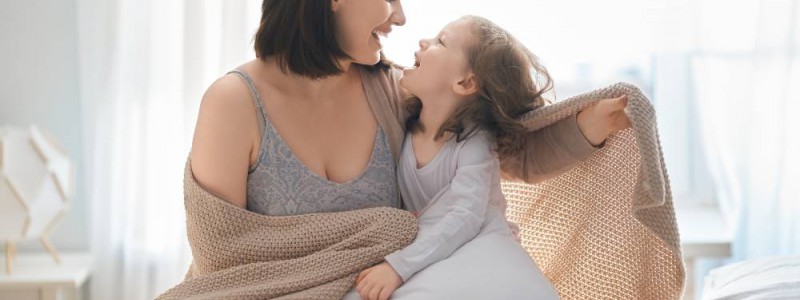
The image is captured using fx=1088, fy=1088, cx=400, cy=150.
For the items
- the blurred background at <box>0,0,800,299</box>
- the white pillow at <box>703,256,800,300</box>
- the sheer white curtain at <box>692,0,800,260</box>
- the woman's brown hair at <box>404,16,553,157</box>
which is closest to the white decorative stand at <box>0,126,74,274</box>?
the blurred background at <box>0,0,800,299</box>

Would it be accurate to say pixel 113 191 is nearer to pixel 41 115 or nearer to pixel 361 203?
pixel 41 115

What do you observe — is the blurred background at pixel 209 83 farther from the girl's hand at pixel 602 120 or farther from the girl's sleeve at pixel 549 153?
the girl's hand at pixel 602 120

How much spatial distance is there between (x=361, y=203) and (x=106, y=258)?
1466 mm

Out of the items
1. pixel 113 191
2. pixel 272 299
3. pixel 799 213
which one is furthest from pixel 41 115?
pixel 799 213

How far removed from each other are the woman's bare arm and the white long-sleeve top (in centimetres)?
31

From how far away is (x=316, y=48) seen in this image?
1962 millimetres

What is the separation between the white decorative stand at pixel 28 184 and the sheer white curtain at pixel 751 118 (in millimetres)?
1860

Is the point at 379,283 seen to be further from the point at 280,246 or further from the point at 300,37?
the point at 300,37

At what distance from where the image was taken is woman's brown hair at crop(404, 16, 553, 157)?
2.00 meters

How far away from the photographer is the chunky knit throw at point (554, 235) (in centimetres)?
183

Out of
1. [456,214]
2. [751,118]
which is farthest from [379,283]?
[751,118]

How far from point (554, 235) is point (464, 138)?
0.29 metres

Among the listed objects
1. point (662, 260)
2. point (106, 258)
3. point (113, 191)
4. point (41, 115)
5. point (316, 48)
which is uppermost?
point (316, 48)

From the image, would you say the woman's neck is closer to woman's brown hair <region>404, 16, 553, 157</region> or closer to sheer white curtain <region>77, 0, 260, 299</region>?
woman's brown hair <region>404, 16, 553, 157</region>
